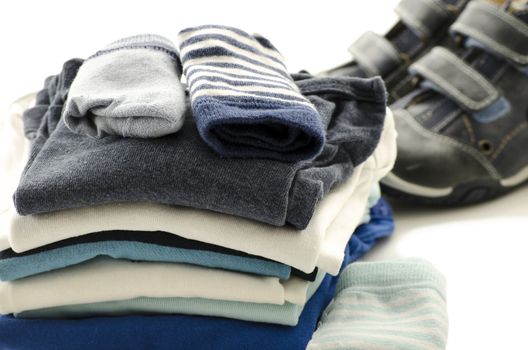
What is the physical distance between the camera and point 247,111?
2.04 feet

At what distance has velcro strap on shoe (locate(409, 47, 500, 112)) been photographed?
1.02 m

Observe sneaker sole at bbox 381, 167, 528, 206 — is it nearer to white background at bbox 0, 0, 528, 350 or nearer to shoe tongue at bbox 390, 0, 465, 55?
white background at bbox 0, 0, 528, 350

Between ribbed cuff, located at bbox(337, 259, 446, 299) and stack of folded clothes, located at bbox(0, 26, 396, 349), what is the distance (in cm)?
3

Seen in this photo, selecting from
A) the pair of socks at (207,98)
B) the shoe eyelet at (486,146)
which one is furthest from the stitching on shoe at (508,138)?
the pair of socks at (207,98)

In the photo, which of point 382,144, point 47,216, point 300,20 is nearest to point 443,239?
point 382,144

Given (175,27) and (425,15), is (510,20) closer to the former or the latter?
(425,15)

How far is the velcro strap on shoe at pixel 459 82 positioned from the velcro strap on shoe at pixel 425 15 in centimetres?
14

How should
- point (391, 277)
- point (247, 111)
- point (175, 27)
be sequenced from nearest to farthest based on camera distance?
1. point (247, 111)
2. point (391, 277)
3. point (175, 27)

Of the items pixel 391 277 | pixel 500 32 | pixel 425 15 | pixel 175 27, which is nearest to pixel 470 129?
pixel 500 32

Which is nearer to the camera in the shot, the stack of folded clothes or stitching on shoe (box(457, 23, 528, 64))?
the stack of folded clothes

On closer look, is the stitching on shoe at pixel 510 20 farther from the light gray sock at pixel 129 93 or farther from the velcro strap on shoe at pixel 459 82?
the light gray sock at pixel 129 93

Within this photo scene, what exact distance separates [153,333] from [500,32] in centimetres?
66

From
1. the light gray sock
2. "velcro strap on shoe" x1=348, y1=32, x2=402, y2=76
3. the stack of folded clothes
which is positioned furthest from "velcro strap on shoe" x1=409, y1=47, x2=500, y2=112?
the light gray sock

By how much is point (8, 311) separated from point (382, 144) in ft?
1.49
